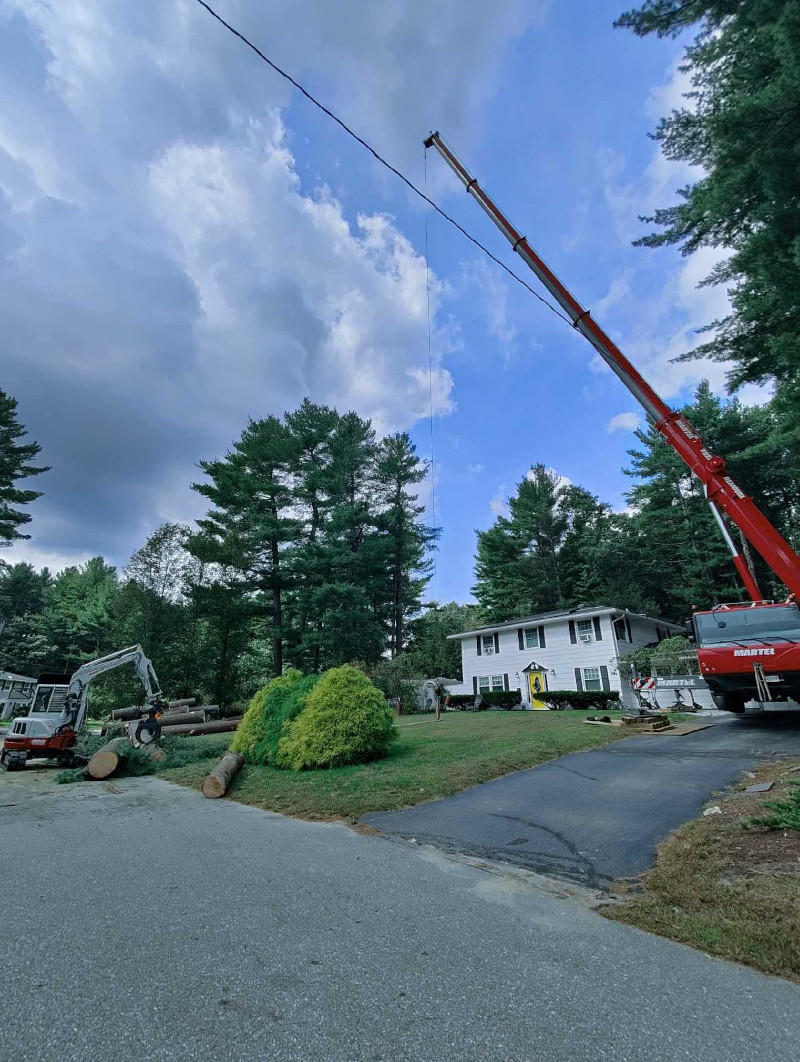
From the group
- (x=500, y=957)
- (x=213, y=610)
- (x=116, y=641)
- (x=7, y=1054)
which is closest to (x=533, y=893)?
(x=500, y=957)

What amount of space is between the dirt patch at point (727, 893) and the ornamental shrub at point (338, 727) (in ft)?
18.1

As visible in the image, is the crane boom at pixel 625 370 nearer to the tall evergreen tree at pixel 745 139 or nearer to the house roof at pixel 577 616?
the tall evergreen tree at pixel 745 139

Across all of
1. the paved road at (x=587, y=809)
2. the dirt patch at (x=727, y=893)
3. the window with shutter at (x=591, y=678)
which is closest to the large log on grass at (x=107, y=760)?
the paved road at (x=587, y=809)

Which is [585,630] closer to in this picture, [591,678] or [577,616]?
[577,616]

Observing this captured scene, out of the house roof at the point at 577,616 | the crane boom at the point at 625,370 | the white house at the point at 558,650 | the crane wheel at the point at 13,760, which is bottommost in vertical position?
the crane wheel at the point at 13,760

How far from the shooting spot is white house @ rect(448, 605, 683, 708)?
77.9 feet

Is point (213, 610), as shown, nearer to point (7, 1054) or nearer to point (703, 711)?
point (703, 711)

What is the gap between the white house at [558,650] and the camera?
23.8m

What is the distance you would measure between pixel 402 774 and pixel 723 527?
8243 millimetres

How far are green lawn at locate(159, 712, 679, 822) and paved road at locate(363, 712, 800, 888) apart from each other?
415 millimetres

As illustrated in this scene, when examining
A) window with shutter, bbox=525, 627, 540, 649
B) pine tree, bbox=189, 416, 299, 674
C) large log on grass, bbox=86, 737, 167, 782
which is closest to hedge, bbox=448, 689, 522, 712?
window with shutter, bbox=525, 627, 540, 649

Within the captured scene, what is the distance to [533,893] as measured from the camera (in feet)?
11.0

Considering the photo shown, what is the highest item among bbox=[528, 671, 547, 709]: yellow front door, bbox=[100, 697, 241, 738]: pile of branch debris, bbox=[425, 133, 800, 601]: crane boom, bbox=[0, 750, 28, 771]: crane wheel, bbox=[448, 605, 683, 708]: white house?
bbox=[425, 133, 800, 601]: crane boom

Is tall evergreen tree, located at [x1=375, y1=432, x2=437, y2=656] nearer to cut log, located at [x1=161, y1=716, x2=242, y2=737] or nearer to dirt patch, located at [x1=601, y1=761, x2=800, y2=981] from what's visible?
cut log, located at [x1=161, y1=716, x2=242, y2=737]
